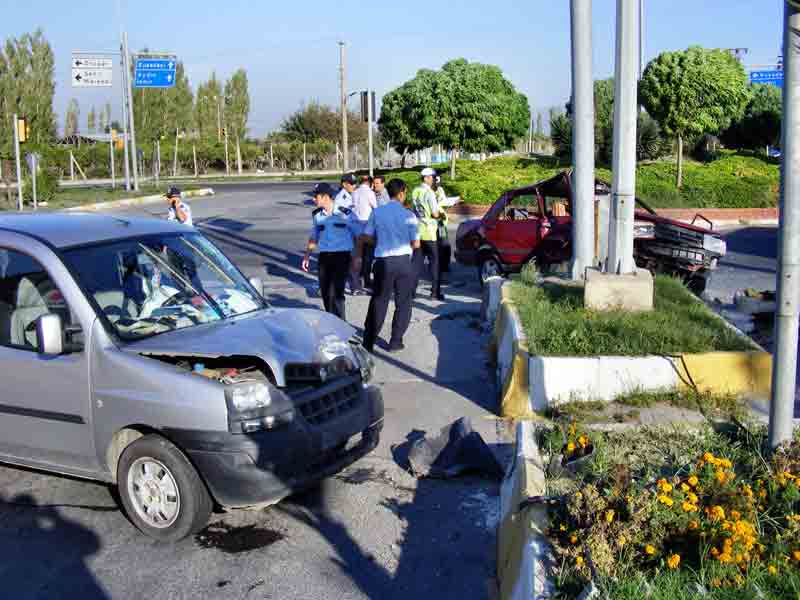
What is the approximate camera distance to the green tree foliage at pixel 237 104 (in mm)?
77688

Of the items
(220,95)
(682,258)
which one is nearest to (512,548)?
(682,258)

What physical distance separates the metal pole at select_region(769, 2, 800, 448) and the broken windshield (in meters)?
3.48

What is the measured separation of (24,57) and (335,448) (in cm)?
5157

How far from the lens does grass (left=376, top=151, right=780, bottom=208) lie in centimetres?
2702

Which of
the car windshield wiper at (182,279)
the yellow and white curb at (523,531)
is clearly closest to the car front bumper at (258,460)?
the yellow and white curb at (523,531)

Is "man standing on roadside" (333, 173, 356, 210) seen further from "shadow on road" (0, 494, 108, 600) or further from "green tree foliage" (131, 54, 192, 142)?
"green tree foliage" (131, 54, 192, 142)

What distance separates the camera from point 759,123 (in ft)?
139

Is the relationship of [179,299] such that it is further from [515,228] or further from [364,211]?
[515,228]

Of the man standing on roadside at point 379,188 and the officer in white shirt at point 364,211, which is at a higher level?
the man standing on roadside at point 379,188

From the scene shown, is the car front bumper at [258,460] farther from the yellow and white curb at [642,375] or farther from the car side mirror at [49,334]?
the yellow and white curb at [642,375]

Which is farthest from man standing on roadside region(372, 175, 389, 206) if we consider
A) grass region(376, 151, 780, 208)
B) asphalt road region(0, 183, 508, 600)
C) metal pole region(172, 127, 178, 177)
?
metal pole region(172, 127, 178, 177)

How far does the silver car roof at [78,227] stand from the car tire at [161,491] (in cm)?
148

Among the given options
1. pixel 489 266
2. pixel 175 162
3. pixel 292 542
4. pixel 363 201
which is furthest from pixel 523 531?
pixel 175 162

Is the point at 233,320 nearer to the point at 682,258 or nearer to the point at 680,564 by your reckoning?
the point at 680,564
